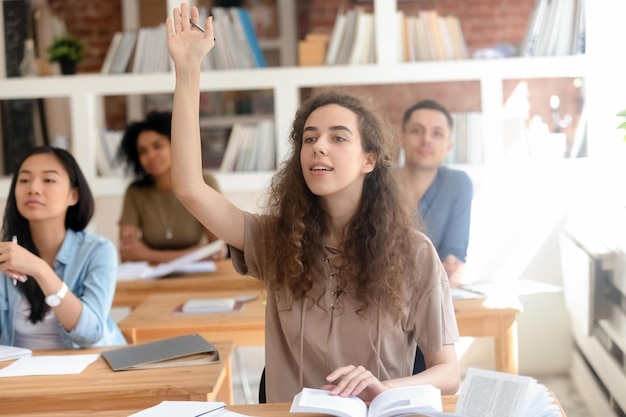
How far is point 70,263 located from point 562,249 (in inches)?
97.5

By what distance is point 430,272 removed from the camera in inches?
77.4

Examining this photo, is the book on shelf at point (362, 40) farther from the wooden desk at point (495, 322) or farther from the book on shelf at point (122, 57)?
the wooden desk at point (495, 322)

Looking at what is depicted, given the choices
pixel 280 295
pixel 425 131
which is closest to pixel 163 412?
pixel 280 295

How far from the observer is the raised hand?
6.09ft

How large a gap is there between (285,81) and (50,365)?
2391 millimetres

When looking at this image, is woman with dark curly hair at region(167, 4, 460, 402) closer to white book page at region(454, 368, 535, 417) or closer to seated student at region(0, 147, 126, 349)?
white book page at region(454, 368, 535, 417)

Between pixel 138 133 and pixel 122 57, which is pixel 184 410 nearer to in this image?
pixel 138 133

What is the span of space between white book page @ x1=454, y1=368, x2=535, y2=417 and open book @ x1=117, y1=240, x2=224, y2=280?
214 centimetres

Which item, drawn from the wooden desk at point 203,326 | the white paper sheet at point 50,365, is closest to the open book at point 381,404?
the white paper sheet at point 50,365

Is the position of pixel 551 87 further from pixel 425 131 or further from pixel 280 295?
pixel 280 295

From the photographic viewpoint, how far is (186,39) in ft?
6.18

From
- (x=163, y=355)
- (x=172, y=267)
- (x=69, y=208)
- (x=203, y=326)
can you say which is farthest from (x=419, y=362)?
(x=172, y=267)

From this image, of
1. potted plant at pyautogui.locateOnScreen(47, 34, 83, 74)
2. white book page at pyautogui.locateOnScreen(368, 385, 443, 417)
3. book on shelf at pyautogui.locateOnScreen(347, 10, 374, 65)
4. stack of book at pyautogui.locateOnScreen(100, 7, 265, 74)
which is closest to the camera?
white book page at pyautogui.locateOnScreen(368, 385, 443, 417)

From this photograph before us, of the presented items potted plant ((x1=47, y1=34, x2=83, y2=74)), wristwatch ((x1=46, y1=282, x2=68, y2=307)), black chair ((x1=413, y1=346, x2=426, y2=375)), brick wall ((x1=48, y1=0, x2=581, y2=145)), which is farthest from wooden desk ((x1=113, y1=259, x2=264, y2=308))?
brick wall ((x1=48, y1=0, x2=581, y2=145))
